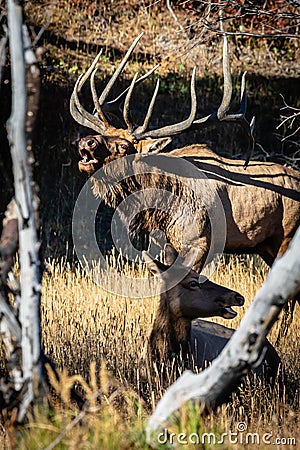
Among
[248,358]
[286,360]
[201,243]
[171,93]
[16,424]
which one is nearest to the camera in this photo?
[248,358]

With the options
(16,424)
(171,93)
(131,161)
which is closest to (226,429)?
(16,424)

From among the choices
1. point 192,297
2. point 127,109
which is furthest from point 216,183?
point 192,297

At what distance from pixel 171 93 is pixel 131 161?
7362 mm

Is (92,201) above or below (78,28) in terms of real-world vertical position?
below

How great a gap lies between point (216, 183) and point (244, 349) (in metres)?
5.07

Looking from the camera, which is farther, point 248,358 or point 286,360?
point 286,360

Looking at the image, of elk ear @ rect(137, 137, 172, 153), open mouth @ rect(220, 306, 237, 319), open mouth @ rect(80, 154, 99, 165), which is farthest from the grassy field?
elk ear @ rect(137, 137, 172, 153)

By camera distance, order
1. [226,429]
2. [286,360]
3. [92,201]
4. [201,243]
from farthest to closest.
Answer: [92,201]
[201,243]
[286,360]
[226,429]

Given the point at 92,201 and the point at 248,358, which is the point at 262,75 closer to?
A: the point at 92,201

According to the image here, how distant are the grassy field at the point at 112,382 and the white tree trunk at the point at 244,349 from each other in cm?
8

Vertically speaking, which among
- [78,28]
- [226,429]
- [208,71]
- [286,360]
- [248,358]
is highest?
[78,28]

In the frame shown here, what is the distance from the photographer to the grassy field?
3.61m

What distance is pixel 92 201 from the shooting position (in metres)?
11.9

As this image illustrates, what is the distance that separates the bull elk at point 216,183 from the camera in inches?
324
